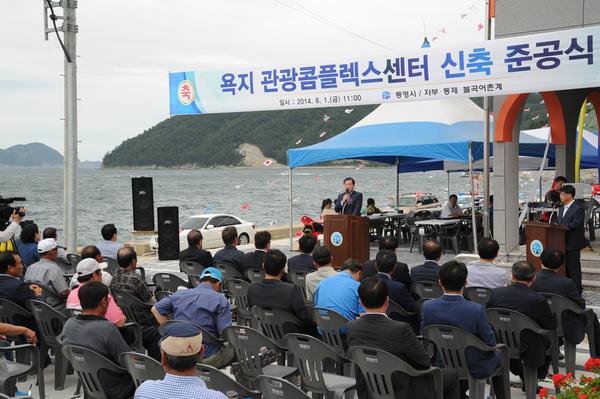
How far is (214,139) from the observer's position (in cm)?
13838

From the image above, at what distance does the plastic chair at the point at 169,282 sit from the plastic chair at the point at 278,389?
14.3 ft

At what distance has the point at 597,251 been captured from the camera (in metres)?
12.7

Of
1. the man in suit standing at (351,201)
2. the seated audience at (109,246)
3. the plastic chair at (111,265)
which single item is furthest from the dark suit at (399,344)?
the man in suit standing at (351,201)

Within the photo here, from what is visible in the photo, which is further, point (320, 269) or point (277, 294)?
point (320, 269)

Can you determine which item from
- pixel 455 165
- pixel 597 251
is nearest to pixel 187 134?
pixel 455 165

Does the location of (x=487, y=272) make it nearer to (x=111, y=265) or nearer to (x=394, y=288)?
(x=394, y=288)

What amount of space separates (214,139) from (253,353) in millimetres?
134746

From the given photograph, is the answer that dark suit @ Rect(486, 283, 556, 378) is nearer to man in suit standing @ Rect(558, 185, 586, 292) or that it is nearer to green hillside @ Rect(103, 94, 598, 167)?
man in suit standing @ Rect(558, 185, 586, 292)

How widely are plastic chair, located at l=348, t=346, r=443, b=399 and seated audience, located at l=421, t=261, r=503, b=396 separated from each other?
0.60 m

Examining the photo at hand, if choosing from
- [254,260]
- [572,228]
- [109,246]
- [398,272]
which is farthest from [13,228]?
Answer: [572,228]

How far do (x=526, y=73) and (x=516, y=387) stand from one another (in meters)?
5.60

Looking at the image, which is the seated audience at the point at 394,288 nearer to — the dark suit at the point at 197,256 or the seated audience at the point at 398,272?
the seated audience at the point at 398,272

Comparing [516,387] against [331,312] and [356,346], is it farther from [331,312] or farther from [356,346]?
[356,346]

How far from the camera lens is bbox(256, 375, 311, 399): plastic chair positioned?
369cm
